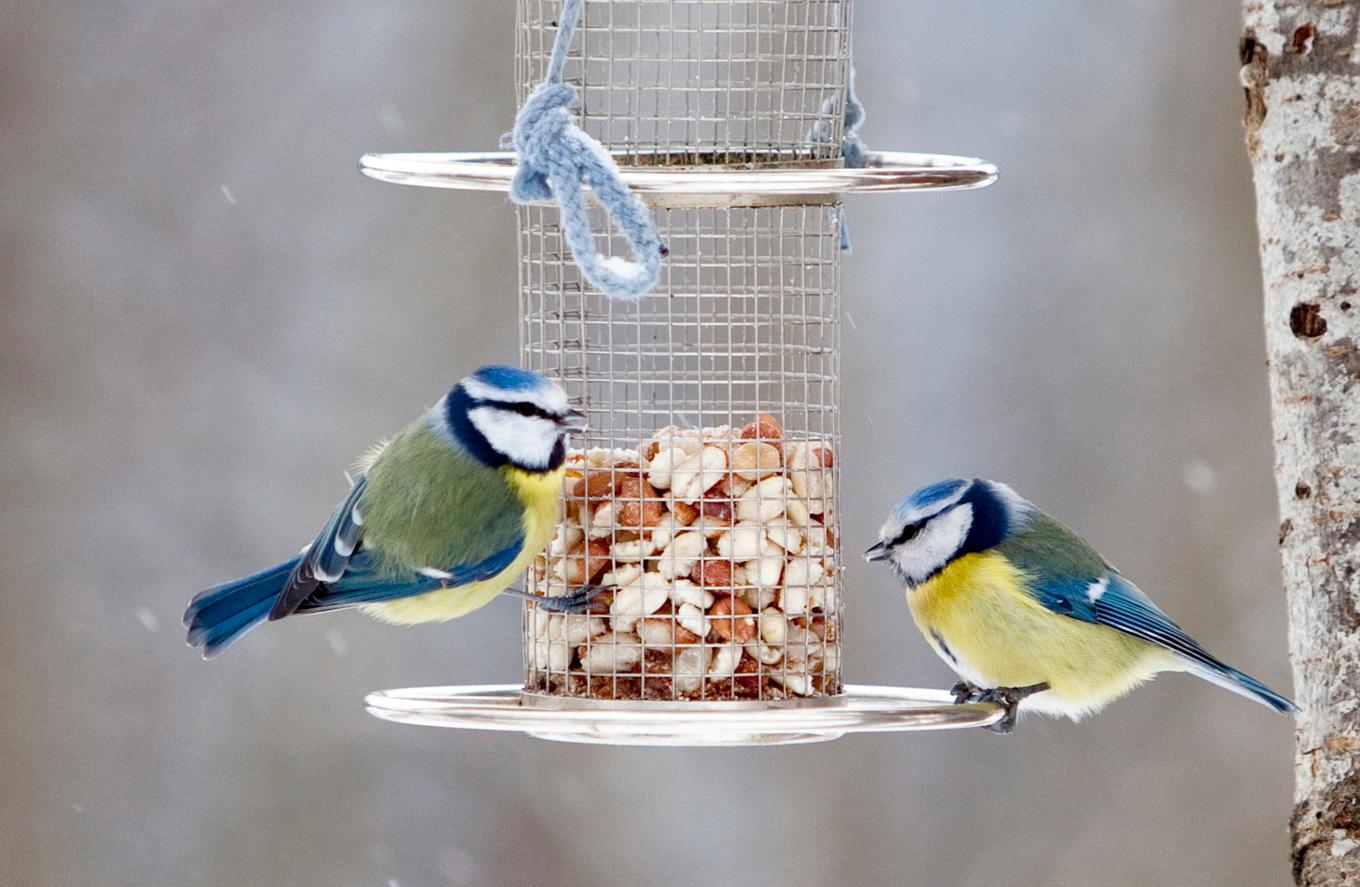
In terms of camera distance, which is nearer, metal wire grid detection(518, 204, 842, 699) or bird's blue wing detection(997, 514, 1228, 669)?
metal wire grid detection(518, 204, 842, 699)

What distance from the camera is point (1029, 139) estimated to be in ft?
21.2

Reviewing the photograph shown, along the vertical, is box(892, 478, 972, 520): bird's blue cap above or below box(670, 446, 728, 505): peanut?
below

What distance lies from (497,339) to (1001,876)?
2.66 meters

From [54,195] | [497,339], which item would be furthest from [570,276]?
[54,195]

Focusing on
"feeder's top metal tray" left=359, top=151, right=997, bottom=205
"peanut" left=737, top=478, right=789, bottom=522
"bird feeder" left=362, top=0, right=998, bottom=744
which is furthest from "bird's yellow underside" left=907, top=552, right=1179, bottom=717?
"feeder's top metal tray" left=359, top=151, right=997, bottom=205

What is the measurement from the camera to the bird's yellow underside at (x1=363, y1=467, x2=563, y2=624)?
3377 mm

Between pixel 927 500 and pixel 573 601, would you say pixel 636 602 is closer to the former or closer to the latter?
pixel 573 601

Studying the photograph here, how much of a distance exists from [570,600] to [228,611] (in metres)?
0.74

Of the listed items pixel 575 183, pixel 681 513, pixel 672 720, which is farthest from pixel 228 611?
pixel 575 183

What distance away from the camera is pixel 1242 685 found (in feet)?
11.7

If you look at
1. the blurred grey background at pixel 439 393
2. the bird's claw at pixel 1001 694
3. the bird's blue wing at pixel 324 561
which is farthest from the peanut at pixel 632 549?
the blurred grey background at pixel 439 393

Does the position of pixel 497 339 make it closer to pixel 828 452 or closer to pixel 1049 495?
pixel 1049 495

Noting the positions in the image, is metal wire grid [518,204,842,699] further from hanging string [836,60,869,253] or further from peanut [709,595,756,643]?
hanging string [836,60,869,253]

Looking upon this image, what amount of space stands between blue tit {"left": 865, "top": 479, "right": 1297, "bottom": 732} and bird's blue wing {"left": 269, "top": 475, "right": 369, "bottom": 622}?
1127mm
